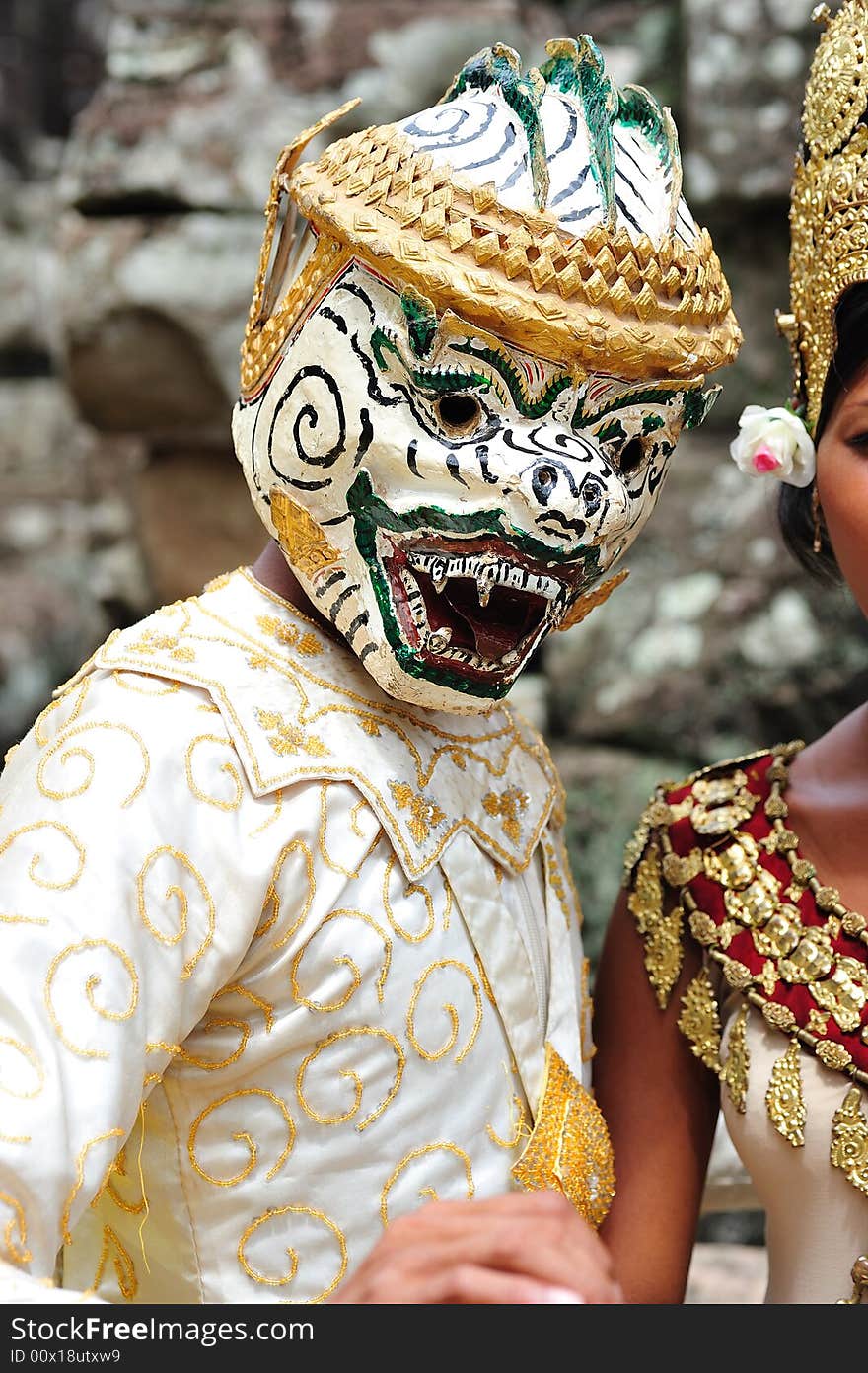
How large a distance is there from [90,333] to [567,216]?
11.7 feet

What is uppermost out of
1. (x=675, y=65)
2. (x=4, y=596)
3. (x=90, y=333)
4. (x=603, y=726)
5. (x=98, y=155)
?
(x=675, y=65)

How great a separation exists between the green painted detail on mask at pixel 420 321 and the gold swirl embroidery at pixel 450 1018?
2.03 feet

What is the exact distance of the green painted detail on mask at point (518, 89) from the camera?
4.98 ft

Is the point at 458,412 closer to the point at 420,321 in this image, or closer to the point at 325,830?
the point at 420,321

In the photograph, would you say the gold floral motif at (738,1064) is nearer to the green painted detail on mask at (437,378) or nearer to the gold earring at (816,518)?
the gold earring at (816,518)

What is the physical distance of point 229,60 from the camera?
4809mm

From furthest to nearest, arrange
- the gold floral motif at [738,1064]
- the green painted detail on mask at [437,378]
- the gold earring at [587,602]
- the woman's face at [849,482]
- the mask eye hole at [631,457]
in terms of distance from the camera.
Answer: the gold floral motif at [738,1064], the woman's face at [849,482], the gold earring at [587,602], the mask eye hole at [631,457], the green painted detail on mask at [437,378]

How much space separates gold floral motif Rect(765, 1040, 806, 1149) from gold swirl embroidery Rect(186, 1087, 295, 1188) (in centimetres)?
66

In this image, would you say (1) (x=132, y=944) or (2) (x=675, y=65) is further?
(2) (x=675, y=65)

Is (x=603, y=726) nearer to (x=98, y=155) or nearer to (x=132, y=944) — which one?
(x=98, y=155)

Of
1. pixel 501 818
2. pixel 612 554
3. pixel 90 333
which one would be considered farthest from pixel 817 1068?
pixel 90 333

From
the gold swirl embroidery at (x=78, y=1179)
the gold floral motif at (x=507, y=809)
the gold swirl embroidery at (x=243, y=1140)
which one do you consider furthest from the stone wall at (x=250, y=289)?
the gold swirl embroidery at (x=78, y=1179)

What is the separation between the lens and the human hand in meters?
1.27

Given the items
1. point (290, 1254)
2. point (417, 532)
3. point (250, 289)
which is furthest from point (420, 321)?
point (250, 289)
